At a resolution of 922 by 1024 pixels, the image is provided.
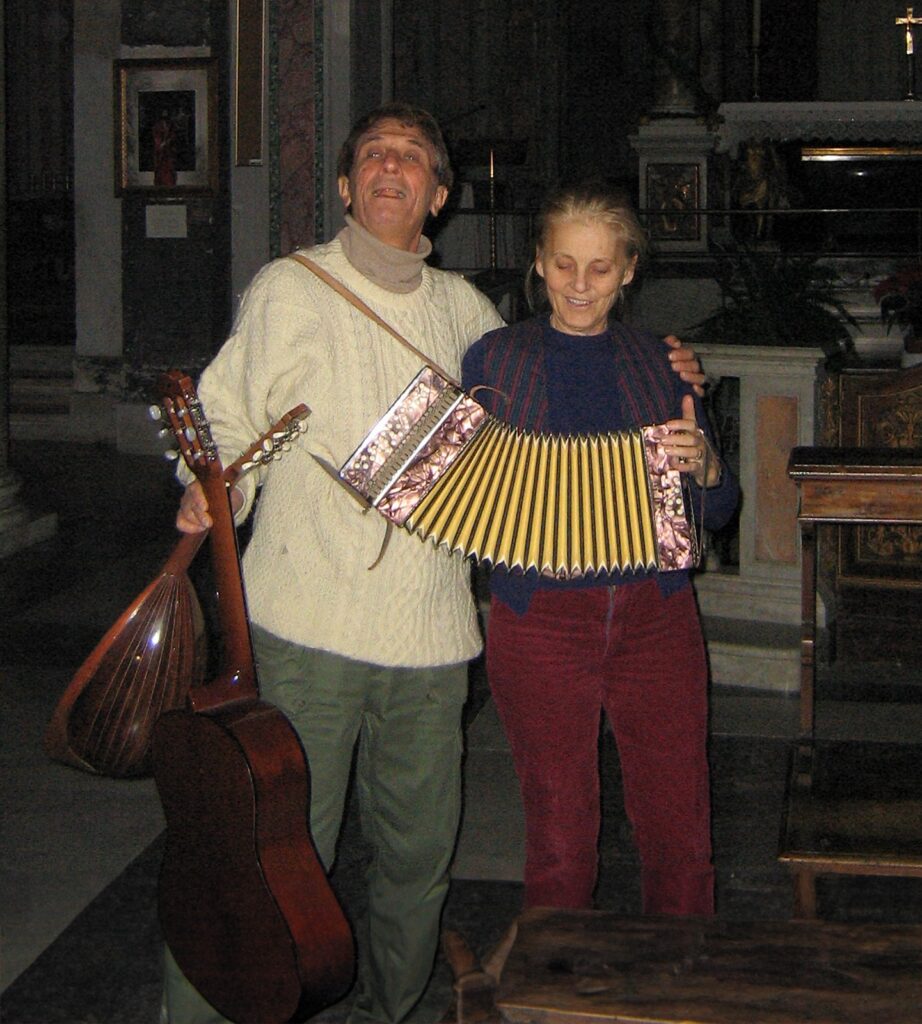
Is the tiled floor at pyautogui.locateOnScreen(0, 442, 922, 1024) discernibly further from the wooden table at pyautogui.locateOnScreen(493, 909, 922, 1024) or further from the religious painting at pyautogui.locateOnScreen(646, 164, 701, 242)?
the religious painting at pyautogui.locateOnScreen(646, 164, 701, 242)

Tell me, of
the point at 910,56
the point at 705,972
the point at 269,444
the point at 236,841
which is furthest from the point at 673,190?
the point at 705,972

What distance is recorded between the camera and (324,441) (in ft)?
9.00

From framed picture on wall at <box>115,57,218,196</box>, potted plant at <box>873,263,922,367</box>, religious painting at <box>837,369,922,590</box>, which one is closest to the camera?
religious painting at <box>837,369,922,590</box>

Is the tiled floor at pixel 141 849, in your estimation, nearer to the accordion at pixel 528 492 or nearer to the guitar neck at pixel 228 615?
the guitar neck at pixel 228 615

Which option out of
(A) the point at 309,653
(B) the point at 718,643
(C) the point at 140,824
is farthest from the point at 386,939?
(B) the point at 718,643

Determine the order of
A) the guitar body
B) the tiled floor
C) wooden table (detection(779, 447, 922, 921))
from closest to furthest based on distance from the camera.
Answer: the guitar body, wooden table (detection(779, 447, 922, 921)), the tiled floor

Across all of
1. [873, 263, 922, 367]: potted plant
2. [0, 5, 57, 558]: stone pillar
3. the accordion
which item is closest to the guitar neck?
the accordion

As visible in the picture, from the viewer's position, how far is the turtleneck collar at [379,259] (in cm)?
274

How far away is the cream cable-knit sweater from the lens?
2725 millimetres

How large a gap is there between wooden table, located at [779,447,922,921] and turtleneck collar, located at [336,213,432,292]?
1.20m

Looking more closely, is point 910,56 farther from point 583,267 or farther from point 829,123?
point 583,267

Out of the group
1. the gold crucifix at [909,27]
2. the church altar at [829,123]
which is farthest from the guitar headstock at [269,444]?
the gold crucifix at [909,27]

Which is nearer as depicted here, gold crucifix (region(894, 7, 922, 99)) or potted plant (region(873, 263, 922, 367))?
potted plant (region(873, 263, 922, 367))

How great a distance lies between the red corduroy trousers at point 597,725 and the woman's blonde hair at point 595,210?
2.03 feet
